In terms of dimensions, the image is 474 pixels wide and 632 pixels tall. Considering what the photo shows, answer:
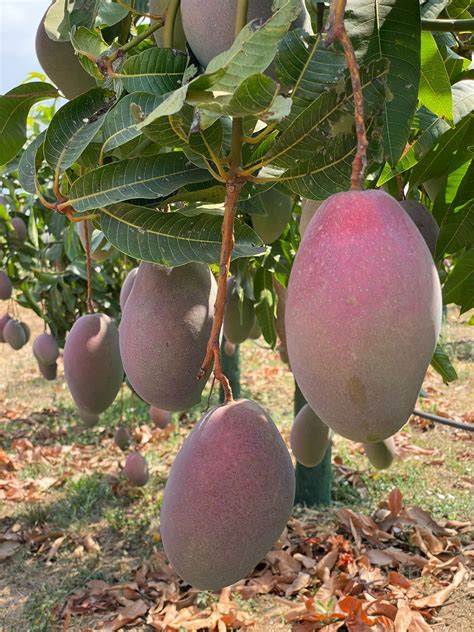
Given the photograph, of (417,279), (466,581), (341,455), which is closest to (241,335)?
(466,581)

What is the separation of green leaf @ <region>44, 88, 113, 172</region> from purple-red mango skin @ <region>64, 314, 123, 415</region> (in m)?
0.45

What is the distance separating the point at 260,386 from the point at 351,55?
18.8ft

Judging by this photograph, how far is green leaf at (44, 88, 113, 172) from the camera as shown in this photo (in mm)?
771

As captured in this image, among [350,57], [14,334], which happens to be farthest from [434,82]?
[14,334]

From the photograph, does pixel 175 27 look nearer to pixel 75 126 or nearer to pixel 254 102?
pixel 75 126

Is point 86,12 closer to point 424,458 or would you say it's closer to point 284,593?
point 284,593

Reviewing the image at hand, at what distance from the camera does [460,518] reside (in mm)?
3238

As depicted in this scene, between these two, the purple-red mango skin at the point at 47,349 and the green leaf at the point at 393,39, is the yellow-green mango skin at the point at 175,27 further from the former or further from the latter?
the purple-red mango skin at the point at 47,349

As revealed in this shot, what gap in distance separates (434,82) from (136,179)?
34 cm

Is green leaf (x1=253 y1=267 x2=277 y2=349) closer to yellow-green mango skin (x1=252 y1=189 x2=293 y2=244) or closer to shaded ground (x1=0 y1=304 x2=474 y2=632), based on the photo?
yellow-green mango skin (x1=252 y1=189 x2=293 y2=244)

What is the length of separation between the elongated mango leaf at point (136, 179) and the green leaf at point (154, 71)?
0.07 metres

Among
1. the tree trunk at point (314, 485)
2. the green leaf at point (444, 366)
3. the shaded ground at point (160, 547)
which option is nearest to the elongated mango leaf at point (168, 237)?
the green leaf at point (444, 366)

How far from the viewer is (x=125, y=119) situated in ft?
2.32

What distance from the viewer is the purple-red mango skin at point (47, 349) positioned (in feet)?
11.6
